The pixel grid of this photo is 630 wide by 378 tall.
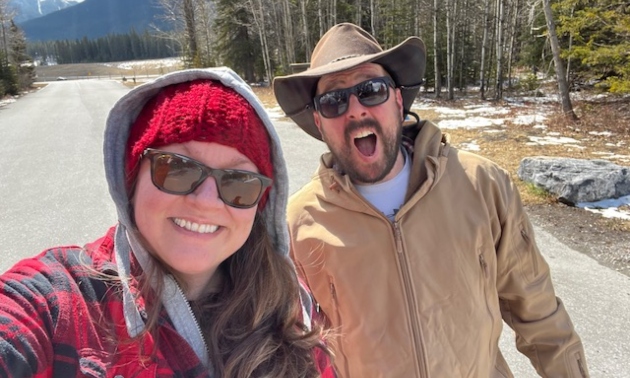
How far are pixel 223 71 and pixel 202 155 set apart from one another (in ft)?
0.81

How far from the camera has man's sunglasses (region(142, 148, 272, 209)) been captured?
1.05 m

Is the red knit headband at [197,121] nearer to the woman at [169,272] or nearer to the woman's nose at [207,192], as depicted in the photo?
the woman at [169,272]

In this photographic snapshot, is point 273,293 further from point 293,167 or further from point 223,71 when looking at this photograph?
point 293,167

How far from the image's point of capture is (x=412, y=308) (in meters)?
1.51

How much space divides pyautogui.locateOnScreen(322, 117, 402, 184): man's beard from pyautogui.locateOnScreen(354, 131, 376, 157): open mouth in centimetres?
3

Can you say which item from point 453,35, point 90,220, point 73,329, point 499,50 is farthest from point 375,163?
point 453,35

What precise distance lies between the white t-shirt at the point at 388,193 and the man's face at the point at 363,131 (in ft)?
0.09

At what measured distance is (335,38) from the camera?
1.94 m

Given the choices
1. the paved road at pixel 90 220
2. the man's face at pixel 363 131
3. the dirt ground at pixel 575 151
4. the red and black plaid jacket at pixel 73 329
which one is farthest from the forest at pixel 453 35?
the red and black plaid jacket at pixel 73 329

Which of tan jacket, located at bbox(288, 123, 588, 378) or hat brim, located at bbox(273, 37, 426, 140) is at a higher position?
hat brim, located at bbox(273, 37, 426, 140)

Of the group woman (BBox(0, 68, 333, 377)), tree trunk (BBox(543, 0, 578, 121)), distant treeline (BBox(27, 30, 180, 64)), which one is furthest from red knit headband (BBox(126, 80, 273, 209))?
distant treeline (BBox(27, 30, 180, 64))

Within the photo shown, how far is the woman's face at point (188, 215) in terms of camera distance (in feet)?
3.52

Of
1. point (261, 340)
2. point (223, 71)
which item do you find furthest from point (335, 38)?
point (261, 340)

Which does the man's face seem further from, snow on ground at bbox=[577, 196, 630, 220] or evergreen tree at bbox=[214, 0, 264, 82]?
evergreen tree at bbox=[214, 0, 264, 82]
